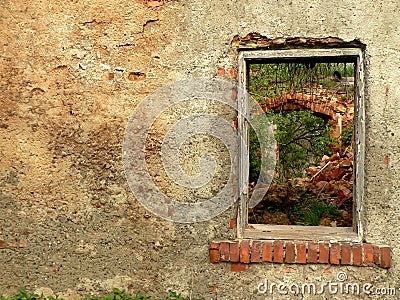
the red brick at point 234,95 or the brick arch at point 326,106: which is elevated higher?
the brick arch at point 326,106

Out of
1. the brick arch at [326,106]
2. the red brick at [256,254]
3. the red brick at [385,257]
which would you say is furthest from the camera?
the brick arch at [326,106]

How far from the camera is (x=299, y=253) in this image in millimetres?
3197

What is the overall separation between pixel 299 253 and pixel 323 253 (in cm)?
16

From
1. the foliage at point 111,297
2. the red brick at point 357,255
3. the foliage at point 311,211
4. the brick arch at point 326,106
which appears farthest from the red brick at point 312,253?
the brick arch at point 326,106

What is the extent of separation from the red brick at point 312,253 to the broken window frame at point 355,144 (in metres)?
0.08

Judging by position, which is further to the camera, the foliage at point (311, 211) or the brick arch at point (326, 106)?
the brick arch at point (326, 106)

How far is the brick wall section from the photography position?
3.15 meters

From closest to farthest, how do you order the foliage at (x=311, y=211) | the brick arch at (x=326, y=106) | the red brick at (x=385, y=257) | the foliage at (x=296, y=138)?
the red brick at (x=385, y=257), the foliage at (x=311, y=211), the foliage at (x=296, y=138), the brick arch at (x=326, y=106)

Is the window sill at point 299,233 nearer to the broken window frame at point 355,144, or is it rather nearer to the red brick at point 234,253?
the broken window frame at point 355,144

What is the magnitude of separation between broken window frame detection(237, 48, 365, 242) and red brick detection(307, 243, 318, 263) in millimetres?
85

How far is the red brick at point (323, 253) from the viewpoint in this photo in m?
3.17

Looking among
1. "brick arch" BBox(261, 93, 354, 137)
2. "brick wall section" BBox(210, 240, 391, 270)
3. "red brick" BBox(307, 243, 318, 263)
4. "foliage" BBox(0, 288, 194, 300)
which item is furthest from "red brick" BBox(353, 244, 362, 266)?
"brick arch" BBox(261, 93, 354, 137)

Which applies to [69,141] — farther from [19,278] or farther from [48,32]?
[19,278]

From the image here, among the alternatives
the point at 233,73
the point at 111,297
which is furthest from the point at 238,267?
the point at 233,73
